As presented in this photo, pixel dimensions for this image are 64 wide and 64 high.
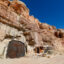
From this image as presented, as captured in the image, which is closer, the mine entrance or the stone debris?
the stone debris

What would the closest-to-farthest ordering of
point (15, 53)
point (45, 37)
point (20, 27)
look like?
point (15, 53), point (20, 27), point (45, 37)

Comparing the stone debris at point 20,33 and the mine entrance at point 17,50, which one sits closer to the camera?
the stone debris at point 20,33

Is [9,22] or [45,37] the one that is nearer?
[9,22]

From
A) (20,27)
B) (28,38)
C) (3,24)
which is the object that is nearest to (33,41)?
(28,38)

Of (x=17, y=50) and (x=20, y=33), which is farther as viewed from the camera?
(x=20, y=33)

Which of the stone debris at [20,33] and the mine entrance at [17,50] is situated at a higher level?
the stone debris at [20,33]

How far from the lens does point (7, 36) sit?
13180 mm

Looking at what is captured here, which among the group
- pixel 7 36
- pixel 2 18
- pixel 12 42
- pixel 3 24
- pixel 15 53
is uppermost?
pixel 2 18

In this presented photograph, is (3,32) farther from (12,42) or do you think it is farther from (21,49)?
(21,49)

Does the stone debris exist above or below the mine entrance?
above

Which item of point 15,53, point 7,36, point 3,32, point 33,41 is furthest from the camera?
point 33,41

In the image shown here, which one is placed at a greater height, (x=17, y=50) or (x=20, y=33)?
(x=20, y=33)

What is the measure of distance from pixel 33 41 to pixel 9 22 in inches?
297

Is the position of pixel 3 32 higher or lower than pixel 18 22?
lower
